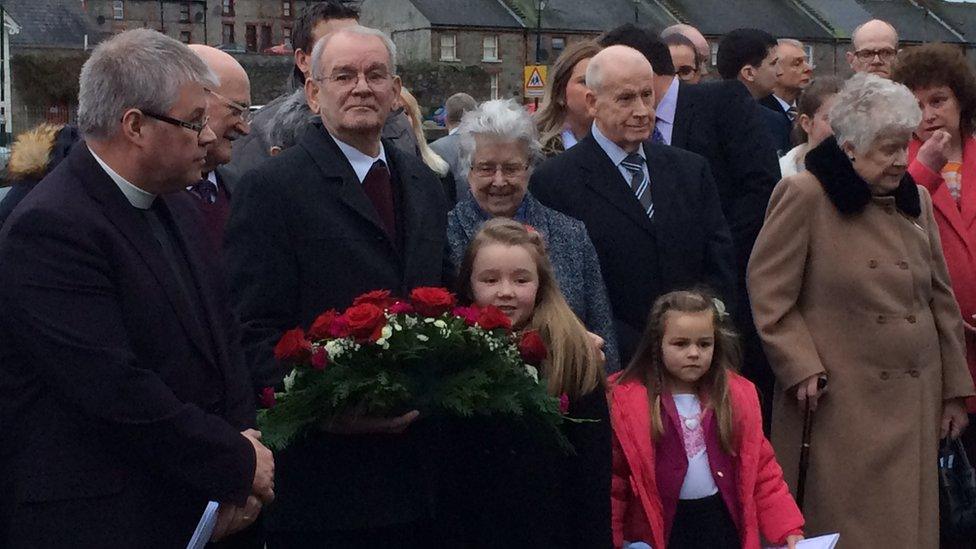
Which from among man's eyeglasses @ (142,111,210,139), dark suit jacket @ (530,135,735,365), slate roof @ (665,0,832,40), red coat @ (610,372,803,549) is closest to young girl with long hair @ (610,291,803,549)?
red coat @ (610,372,803,549)

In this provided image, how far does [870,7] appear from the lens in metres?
87.9

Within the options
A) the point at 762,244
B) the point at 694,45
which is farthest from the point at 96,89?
the point at 694,45

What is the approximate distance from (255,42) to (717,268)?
103575 millimetres

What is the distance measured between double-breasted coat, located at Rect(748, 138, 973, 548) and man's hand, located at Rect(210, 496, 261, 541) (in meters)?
2.76

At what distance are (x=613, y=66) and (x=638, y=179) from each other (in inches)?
18.5

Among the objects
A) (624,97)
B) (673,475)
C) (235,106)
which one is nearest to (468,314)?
(673,475)

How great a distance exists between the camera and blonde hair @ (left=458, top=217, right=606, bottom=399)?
199 inches

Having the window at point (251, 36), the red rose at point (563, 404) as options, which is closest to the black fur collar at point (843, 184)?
the red rose at point (563, 404)

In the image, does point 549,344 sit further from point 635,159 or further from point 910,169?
point 910,169

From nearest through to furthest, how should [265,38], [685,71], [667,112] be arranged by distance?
[667,112]
[685,71]
[265,38]

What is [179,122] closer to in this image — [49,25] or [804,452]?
[804,452]

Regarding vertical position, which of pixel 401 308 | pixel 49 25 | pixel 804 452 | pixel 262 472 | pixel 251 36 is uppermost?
pixel 401 308

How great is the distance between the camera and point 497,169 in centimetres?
590

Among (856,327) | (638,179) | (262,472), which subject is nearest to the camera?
(262,472)
